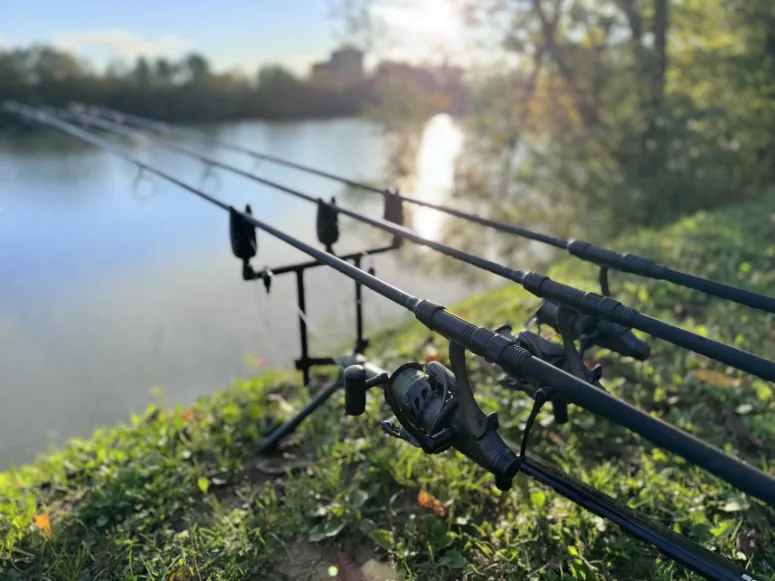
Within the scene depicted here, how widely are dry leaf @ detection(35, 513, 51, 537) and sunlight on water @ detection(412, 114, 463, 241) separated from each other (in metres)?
8.24

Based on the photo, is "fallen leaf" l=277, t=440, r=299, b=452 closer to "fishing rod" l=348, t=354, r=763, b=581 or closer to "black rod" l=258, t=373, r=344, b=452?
"black rod" l=258, t=373, r=344, b=452


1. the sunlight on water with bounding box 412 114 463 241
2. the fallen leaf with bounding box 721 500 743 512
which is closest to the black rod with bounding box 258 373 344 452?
the fallen leaf with bounding box 721 500 743 512

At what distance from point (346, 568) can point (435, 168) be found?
10.3 m

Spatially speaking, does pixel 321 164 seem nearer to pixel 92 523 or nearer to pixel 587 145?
pixel 587 145

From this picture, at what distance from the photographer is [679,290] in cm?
431

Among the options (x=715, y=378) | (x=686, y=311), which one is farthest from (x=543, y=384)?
(x=686, y=311)

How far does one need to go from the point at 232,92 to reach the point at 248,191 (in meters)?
12.4

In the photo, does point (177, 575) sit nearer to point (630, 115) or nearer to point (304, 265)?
point (304, 265)

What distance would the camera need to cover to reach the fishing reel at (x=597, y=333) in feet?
7.07

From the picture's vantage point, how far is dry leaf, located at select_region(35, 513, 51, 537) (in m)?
2.43

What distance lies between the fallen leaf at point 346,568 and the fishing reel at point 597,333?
1.00 m

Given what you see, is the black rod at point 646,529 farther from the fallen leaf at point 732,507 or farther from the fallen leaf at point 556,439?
the fallen leaf at point 556,439

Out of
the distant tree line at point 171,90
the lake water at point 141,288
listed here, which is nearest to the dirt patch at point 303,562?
the lake water at point 141,288

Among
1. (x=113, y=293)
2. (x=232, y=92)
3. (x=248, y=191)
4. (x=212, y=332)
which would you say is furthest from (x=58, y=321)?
(x=232, y=92)
